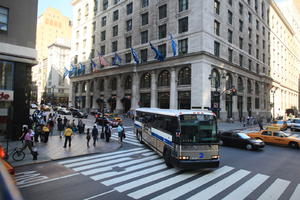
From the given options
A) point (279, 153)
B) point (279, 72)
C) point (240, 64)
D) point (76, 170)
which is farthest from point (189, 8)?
point (279, 72)

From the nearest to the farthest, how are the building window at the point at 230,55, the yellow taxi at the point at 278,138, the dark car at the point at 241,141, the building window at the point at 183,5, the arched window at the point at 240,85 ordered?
the dark car at the point at 241,141, the yellow taxi at the point at 278,138, the building window at the point at 183,5, the building window at the point at 230,55, the arched window at the point at 240,85

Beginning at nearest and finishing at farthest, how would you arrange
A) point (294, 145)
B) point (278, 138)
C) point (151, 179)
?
point (151, 179)
point (294, 145)
point (278, 138)

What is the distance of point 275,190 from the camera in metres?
8.36

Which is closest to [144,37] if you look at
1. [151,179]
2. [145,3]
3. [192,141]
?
[145,3]

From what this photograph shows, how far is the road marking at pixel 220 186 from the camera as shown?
302 inches

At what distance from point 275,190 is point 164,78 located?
1342 inches

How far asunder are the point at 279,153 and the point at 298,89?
338 feet

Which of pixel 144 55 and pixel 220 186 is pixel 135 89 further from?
pixel 220 186

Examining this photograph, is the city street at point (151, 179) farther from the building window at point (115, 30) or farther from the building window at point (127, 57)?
the building window at point (115, 30)

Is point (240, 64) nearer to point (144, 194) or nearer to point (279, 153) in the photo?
point (279, 153)

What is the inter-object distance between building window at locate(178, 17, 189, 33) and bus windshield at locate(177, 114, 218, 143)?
A: 30.6 metres

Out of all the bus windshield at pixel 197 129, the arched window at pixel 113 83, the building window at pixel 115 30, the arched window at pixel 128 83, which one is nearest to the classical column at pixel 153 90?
the arched window at pixel 128 83

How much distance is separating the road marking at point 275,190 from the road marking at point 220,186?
4.49 ft

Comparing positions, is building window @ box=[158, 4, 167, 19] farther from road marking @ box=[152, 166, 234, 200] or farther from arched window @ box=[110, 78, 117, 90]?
road marking @ box=[152, 166, 234, 200]
